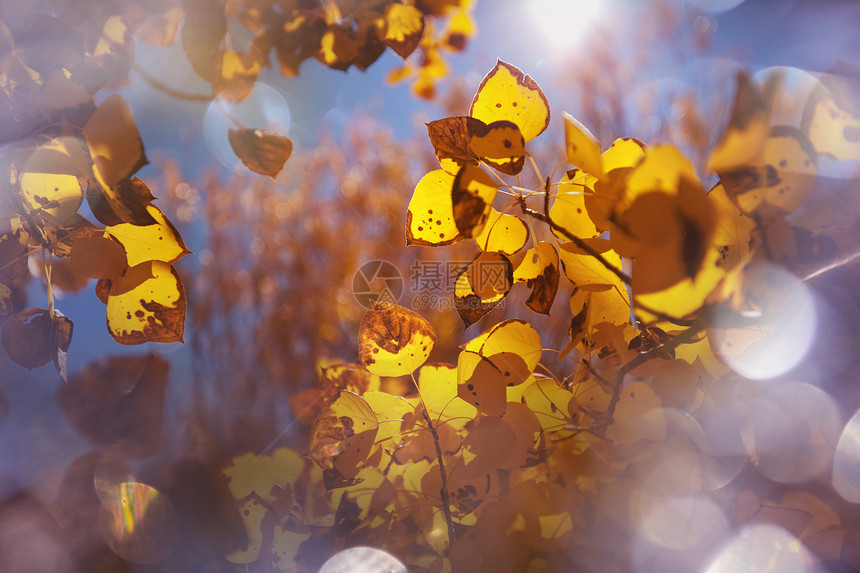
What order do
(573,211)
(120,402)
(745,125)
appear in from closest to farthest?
(745,125)
(573,211)
(120,402)

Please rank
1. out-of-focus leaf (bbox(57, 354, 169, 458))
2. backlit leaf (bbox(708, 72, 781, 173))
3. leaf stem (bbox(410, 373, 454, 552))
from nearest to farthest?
backlit leaf (bbox(708, 72, 781, 173)) → leaf stem (bbox(410, 373, 454, 552)) → out-of-focus leaf (bbox(57, 354, 169, 458))

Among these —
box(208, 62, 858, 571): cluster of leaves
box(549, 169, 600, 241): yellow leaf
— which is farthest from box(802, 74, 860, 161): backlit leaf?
box(549, 169, 600, 241): yellow leaf

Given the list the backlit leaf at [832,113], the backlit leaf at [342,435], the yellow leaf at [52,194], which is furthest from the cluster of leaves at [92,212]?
Answer: the backlit leaf at [832,113]

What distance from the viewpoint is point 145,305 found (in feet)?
0.87

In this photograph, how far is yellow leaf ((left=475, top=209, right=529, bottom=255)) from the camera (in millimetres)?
254

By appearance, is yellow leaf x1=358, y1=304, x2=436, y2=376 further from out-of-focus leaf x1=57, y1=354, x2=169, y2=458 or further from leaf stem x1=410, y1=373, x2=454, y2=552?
out-of-focus leaf x1=57, y1=354, x2=169, y2=458

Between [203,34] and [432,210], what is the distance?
211 mm

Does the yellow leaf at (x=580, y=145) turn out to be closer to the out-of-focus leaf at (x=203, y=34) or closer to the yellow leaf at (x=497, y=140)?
the yellow leaf at (x=497, y=140)

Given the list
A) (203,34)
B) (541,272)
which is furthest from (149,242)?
(541,272)

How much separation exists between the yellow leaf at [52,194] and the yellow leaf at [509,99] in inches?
9.9

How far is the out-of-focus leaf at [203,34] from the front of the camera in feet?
0.92

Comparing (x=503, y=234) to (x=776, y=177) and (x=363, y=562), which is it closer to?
(x=776, y=177)

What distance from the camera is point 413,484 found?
0.94 ft

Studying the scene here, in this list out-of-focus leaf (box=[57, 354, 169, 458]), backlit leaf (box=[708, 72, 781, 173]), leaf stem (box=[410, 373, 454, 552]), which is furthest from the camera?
out-of-focus leaf (box=[57, 354, 169, 458])
